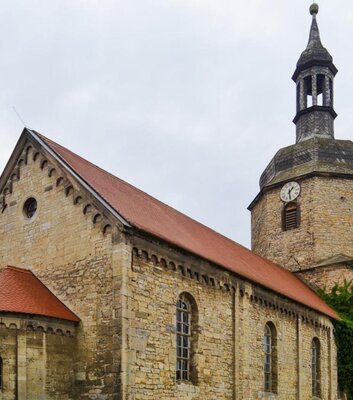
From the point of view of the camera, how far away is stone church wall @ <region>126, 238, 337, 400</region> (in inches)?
639

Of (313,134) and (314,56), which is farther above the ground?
(314,56)

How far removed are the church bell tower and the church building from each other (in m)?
5.25

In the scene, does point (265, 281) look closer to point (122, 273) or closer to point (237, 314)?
point (237, 314)

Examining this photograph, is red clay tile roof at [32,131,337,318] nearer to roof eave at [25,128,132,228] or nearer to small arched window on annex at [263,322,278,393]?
roof eave at [25,128,132,228]

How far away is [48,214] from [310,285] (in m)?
16.5

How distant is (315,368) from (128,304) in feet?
41.9

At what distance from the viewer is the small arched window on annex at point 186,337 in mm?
17719

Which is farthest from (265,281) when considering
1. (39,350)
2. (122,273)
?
(39,350)

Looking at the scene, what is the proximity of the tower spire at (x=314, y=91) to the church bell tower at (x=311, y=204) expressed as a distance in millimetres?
56

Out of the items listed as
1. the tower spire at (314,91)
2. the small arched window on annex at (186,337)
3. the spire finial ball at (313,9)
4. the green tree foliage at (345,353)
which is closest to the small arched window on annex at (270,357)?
the small arched window on annex at (186,337)

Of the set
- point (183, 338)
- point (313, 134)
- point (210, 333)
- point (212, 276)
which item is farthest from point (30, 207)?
point (313, 134)

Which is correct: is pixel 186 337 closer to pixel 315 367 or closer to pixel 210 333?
pixel 210 333

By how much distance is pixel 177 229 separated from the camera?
2039 centimetres

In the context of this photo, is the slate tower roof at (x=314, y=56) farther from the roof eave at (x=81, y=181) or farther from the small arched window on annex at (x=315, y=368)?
the roof eave at (x=81, y=181)
